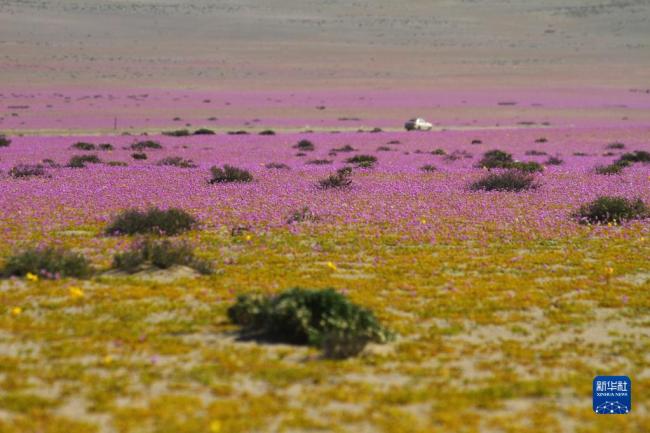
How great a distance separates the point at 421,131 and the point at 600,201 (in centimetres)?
4182

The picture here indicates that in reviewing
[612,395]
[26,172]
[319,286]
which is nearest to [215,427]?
[612,395]

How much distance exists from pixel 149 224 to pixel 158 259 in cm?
420

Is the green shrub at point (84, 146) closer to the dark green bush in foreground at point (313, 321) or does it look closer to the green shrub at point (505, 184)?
the green shrub at point (505, 184)

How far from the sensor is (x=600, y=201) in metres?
19.5

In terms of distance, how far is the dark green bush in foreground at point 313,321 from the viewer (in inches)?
356

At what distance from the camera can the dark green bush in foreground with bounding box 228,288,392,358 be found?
9039mm

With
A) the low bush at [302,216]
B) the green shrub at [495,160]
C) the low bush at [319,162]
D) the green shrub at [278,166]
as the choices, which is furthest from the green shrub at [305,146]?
the low bush at [302,216]

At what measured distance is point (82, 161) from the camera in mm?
34156

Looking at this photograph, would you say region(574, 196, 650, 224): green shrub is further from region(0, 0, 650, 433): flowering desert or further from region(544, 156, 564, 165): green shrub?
region(544, 156, 564, 165): green shrub

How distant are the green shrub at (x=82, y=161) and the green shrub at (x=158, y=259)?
66.3ft

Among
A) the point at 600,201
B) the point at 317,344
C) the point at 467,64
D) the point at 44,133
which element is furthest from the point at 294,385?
the point at 467,64

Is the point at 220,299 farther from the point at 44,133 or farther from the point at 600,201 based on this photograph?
the point at 44,133

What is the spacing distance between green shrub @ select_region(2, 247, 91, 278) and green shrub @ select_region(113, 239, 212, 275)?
61 centimetres

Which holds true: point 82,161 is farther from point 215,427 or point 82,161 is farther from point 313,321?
point 215,427
